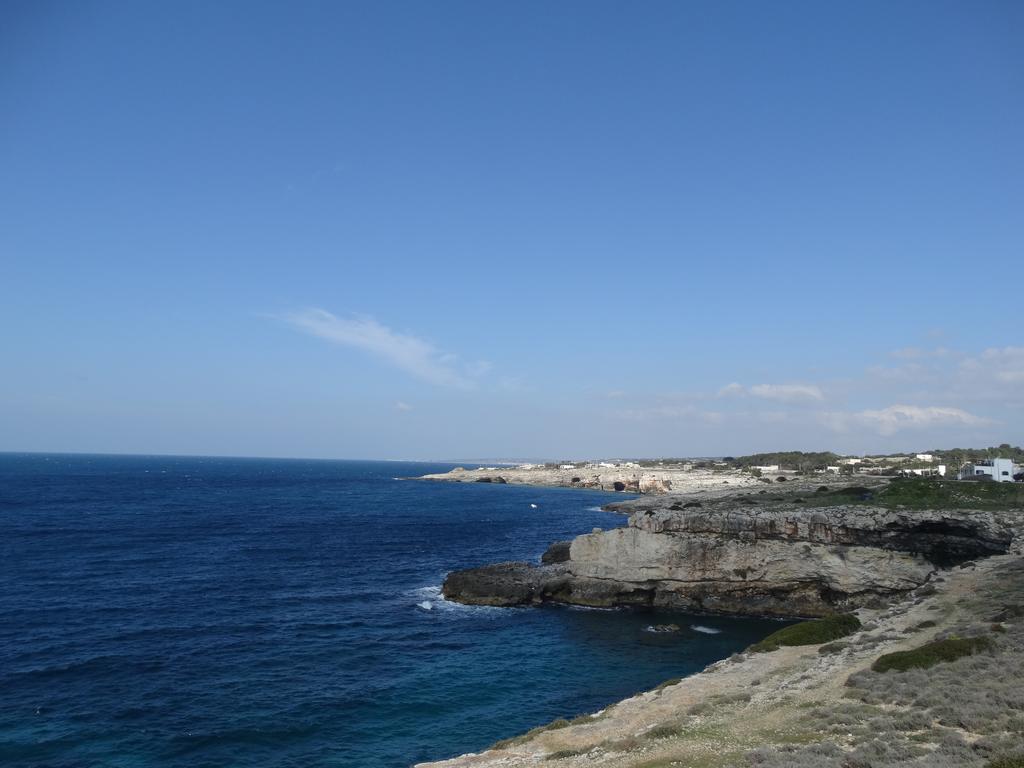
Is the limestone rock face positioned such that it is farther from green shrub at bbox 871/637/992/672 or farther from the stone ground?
green shrub at bbox 871/637/992/672

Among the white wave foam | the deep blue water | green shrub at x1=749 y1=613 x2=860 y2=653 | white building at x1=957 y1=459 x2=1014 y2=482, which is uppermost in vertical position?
white building at x1=957 y1=459 x2=1014 y2=482

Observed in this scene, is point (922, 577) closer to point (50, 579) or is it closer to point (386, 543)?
point (386, 543)

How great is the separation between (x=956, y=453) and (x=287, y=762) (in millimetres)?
177446

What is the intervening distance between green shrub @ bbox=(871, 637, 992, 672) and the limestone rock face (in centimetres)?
2333

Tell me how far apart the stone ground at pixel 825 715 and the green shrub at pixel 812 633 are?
1102 millimetres

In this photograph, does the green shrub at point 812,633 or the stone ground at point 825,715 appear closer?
the stone ground at point 825,715

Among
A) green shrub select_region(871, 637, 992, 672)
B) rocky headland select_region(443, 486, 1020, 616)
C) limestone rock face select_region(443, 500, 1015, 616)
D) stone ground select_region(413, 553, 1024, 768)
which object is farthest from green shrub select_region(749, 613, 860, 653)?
limestone rock face select_region(443, 500, 1015, 616)

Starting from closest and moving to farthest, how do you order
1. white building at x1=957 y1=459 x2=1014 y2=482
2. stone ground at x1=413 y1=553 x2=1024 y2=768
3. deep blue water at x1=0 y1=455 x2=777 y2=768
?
stone ground at x1=413 y1=553 x2=1024 y2=768, deep blue water at x1=0 y1=455 x2=777 y2=768, white building at x1=957 y1=459 x2=1014 y2=482

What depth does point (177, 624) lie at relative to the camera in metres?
43.2

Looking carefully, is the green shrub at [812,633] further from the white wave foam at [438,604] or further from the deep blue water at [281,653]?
the white wave foam at [438,604]

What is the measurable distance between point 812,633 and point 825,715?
15318mm

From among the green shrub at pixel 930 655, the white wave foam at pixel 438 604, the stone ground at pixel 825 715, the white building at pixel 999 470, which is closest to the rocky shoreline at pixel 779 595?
the stone ground at pixel 825 715

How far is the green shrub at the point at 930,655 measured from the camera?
23897mm

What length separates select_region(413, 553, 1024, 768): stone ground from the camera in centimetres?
1659
